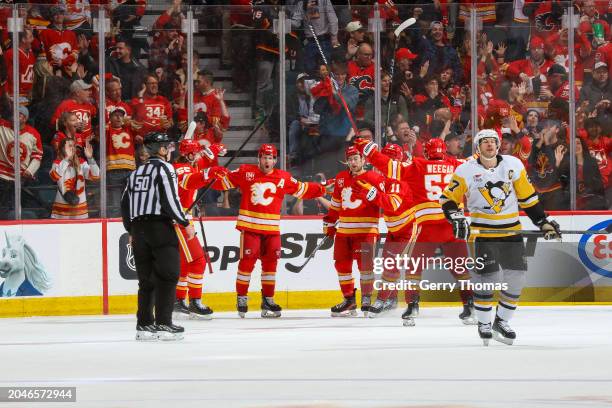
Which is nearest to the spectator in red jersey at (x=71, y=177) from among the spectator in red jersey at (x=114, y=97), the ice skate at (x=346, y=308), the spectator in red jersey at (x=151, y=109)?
the spectator in red jersey at (x=114, y=97)

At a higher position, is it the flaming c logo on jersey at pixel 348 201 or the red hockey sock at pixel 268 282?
the flaming c logo on jersey at pixel 348 201

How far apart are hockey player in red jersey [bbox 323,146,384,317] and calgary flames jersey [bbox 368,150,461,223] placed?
337 millimetres

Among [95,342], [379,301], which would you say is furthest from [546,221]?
[95,342]

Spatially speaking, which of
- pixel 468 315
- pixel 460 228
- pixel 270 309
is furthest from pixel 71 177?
pixel 460 228

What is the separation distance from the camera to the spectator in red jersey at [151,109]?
11.0 metres

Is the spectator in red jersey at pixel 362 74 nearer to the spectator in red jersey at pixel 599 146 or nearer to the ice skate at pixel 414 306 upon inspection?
the spectator in red jersey at pixel 599 146

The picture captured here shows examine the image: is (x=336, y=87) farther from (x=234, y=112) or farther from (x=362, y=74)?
(x=234, y=112)

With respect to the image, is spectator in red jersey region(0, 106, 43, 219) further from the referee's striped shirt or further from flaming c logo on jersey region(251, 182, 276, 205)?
the referee's striped shirt

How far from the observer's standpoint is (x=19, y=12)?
1074 cm

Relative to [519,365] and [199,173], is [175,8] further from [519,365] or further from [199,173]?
[519,365]

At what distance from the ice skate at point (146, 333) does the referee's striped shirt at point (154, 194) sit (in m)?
0.69

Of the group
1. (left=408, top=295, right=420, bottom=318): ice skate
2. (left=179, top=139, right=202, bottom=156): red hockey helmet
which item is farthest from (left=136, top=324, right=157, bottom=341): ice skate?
(left=179, top=139, right=202, bottom=156): red hockey helmet

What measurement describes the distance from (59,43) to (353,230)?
2.98 m

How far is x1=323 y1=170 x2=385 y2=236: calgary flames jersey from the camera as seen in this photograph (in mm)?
10367
